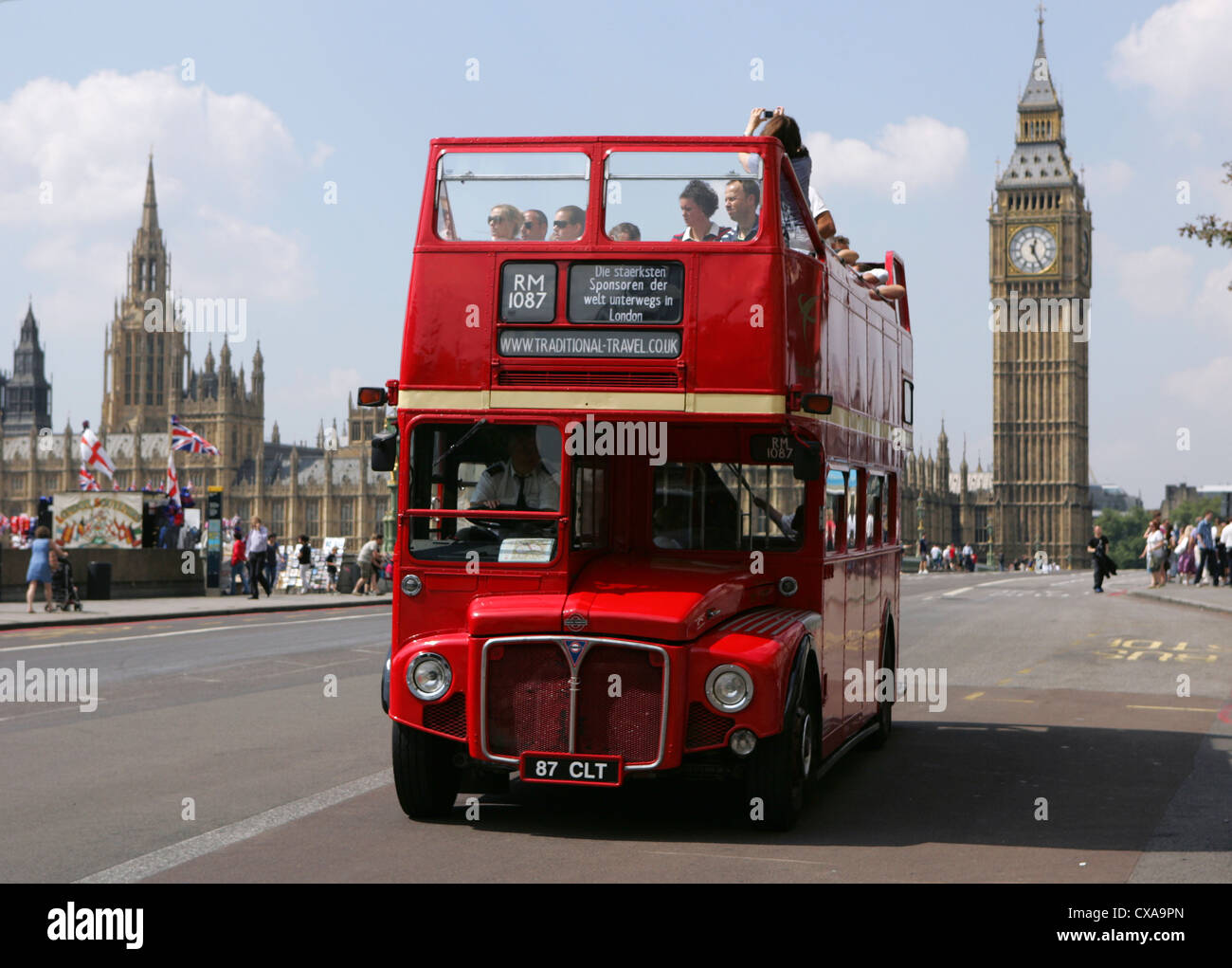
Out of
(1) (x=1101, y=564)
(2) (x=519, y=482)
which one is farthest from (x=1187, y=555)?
(2) (x=519, y=482)

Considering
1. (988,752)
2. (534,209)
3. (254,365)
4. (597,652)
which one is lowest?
(988,752)

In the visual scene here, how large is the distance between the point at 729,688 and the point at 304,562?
35834 mm

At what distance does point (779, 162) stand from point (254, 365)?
16311 centimetres

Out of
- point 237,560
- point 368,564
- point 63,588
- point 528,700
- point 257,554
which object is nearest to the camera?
point 528,700

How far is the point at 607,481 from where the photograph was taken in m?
8.84

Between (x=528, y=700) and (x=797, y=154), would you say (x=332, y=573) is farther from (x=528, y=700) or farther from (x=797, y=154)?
(x=528, y=700)

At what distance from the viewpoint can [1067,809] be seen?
895 centimetres

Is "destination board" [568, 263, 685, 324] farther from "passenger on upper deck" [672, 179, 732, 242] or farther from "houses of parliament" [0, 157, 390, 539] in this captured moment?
"houses of parliament" [0, 157, 390, 539]

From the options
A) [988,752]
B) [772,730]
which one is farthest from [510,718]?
[988,752]

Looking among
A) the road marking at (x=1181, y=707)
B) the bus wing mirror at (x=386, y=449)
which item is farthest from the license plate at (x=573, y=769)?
the road marking at (x=1181, y=707)

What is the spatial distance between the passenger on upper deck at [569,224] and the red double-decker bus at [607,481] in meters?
0.01

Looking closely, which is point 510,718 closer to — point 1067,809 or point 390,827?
point 390,827
